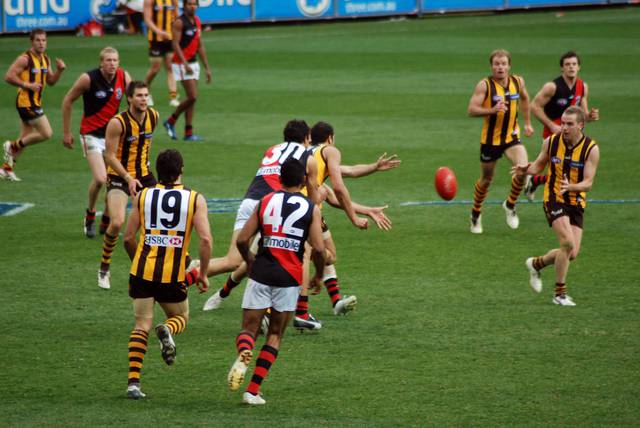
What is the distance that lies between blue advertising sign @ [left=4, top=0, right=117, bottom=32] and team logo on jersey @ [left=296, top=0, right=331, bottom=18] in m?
5.98

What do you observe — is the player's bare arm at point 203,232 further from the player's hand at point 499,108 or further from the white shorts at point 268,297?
the player's hand at point 499,108

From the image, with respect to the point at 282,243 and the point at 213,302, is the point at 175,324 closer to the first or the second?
the point at 282,243

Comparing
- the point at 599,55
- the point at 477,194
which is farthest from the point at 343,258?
the point at 599,55

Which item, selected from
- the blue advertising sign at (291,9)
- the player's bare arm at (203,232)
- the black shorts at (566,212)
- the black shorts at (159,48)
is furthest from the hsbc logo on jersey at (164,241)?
the blue advertising sign at (291,9)

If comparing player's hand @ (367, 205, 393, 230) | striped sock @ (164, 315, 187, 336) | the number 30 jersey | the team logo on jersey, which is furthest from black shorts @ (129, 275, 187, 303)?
the team logo on jersey

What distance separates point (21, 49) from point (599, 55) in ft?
50.0

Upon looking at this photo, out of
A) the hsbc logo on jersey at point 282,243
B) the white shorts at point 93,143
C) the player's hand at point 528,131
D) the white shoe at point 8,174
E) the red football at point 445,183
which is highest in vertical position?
the hsbc logo on jersey at point 282,243

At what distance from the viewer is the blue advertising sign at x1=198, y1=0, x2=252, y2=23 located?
3444 centimetres

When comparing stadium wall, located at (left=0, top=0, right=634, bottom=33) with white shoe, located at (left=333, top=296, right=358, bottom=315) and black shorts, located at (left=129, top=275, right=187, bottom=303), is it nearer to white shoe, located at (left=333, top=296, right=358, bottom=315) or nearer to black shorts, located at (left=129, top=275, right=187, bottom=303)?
white shoe, located at (left=333, top=296, right=358, bottom=315)

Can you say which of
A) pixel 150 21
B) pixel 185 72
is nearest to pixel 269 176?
pixel 185 72

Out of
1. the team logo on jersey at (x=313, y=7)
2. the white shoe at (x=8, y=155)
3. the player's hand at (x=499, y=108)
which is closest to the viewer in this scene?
the player's hand at (x=499, y=108)

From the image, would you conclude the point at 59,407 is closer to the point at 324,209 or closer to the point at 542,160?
the point at 542,160

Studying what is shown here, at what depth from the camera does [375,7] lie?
3675 centimetres

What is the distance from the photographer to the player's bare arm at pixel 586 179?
1055 centimetres
